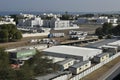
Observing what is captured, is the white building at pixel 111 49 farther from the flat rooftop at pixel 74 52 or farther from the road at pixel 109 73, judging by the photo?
the road at pixel 109 73

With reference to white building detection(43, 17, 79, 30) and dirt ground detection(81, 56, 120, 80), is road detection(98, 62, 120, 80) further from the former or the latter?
white building detection(43, 17, 79, 30)

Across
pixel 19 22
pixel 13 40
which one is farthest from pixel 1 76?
pixel 19 22

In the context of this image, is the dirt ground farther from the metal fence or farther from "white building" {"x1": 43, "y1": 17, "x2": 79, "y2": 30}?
"white building" {"x1": 43, "y1": 17, "x2": 79, "y2": 30}

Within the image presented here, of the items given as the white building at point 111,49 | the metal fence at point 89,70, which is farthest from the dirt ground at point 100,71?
the white building at point 111,49

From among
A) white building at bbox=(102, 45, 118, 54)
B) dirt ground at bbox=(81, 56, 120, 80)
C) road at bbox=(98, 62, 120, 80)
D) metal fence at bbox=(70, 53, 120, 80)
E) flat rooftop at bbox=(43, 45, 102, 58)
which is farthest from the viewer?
white building at bbox=(102, 45, 118, 54)

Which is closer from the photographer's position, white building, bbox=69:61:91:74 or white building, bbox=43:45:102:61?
white building, bbox=69:61:91:74

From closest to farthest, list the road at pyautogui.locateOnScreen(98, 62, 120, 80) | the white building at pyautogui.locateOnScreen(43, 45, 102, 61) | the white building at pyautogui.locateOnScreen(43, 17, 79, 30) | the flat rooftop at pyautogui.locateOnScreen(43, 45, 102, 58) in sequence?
the road at pyautogui.locateOnScreen(98, 62, 120, 80) < the white building at pyautogui.locateOnScreen(43, 45, 102, 61) < the flat rooftop at pyautogui.locateOnScreen(43, 45, 102, 58) < the white building at pyautogui.locateOnScreen(43, 17, 79, 30)

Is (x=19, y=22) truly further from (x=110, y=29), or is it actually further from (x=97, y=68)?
(x=97, y=68)

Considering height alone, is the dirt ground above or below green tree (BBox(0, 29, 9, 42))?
below

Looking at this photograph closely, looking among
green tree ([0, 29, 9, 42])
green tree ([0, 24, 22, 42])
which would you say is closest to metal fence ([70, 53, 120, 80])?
green tree ([0, 24, 22, 42])

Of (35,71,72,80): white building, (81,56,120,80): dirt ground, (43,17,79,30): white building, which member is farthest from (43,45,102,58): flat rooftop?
(43,17,79,30): white building

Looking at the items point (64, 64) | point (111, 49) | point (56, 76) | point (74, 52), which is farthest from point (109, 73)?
point (111, 49)
